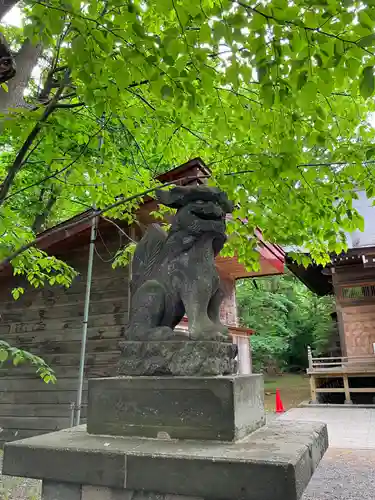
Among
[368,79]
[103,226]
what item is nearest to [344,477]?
[103,226]

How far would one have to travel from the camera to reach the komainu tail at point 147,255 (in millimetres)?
3182

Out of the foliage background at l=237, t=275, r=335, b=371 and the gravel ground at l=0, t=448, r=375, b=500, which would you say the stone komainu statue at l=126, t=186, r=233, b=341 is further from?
the foliage background at l=237, t=275, r=335, b=371

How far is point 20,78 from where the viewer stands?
407 centimetres

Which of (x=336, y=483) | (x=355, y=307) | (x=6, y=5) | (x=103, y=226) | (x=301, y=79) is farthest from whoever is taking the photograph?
(x=355, y=307)

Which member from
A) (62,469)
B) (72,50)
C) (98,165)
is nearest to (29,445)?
(62,469)

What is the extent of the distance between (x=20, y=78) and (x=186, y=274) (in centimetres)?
290

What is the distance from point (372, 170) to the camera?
3562 millimetres

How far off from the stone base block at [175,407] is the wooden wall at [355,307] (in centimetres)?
1338

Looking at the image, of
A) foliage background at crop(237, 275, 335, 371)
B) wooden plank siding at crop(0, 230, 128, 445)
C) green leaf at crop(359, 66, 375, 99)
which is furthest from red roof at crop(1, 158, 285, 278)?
foliage background at crop(237, 275, 335, 371)

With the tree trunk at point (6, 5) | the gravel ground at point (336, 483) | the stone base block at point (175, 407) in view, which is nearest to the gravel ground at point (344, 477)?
the gravel ground at point (336, 483)

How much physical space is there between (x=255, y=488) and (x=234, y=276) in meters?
9.22

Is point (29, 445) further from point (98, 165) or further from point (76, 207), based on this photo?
point (76, 207)

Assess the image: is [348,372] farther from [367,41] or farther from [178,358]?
[367,41]

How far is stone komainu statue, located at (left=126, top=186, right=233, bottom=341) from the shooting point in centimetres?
281
